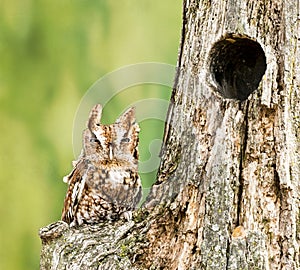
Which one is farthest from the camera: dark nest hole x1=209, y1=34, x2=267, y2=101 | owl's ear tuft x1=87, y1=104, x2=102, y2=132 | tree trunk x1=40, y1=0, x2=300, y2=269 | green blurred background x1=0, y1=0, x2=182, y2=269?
green blurred background x1=0, y1=0, x2=182, y2=269

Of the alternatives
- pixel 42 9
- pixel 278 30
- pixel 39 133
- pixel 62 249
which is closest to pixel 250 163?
pixel 278 30

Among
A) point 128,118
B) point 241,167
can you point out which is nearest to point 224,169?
point 241,167

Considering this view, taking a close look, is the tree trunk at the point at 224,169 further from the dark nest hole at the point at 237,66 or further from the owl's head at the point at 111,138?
the owl's head at the point at 111,138

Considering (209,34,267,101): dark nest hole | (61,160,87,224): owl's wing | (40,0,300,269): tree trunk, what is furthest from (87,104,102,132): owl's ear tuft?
(209,34,267,101): dark nest hole

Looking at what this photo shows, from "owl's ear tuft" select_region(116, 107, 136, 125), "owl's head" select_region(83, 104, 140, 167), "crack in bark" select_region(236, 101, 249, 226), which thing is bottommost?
"crack in bark" select_region(236, 101, 249, 226)

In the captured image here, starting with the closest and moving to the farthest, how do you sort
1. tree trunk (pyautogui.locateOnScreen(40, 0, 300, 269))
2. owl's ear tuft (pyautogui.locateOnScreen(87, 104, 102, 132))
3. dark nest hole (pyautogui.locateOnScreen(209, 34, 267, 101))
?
tree trunk (pyautogui.locateOnScreen(40, 0, 300, 269)), dark nest hole (pyautogui.locateOnScreen(209, 34, 267, 101)), owl's ear tuft (pyautogui.locateOnScreen(87, 104, 102, 132))

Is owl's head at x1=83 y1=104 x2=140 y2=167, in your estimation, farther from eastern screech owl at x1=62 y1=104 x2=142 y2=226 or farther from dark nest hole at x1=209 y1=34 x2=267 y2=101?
dark nest hole at x1=209 y1=34 x2=267 y2=101
